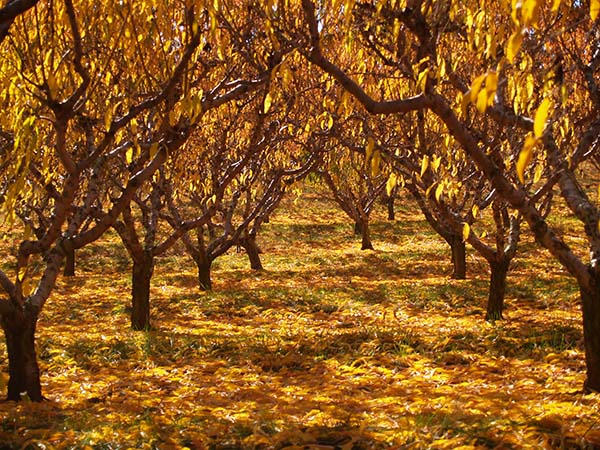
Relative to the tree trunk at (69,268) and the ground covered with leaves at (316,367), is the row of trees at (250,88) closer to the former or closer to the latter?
the ground covered with leaves at (316,367)

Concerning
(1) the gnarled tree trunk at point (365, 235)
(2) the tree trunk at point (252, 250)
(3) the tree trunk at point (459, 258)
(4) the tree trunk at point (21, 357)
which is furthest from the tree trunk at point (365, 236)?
(4) the tree trunk at point (21, 357)

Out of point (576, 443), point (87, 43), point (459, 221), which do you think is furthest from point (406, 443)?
point (87, 43)

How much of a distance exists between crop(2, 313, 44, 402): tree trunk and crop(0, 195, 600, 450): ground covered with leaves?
22cm

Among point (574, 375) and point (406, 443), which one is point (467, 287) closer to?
point (574, 375)

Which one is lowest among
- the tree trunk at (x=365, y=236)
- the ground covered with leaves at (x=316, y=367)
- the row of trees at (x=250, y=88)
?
the ground covered with leaves at (x=316, y=367)

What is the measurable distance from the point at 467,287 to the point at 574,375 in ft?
19.8

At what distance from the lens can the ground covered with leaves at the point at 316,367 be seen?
4.08m

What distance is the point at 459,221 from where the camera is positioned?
7.21m

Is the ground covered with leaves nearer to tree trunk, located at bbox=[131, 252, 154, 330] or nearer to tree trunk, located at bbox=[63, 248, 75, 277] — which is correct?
tree trunk, located at bbox=[131, 252, 154, 330]

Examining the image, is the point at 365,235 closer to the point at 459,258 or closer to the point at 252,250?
the point at 252,250

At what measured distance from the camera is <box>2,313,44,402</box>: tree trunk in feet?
Answer: 15.8

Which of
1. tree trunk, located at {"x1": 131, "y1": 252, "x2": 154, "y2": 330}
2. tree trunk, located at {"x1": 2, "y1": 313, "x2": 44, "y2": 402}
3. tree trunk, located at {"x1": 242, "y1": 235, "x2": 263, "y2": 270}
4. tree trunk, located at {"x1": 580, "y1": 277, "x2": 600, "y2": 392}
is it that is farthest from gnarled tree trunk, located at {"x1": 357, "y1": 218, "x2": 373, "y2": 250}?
tree trunk, located at {"x1": 2, "y1": 313, "x2": 44, "y2": 402}

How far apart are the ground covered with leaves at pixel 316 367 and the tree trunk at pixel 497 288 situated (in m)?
0.21

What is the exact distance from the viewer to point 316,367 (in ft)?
21.7
